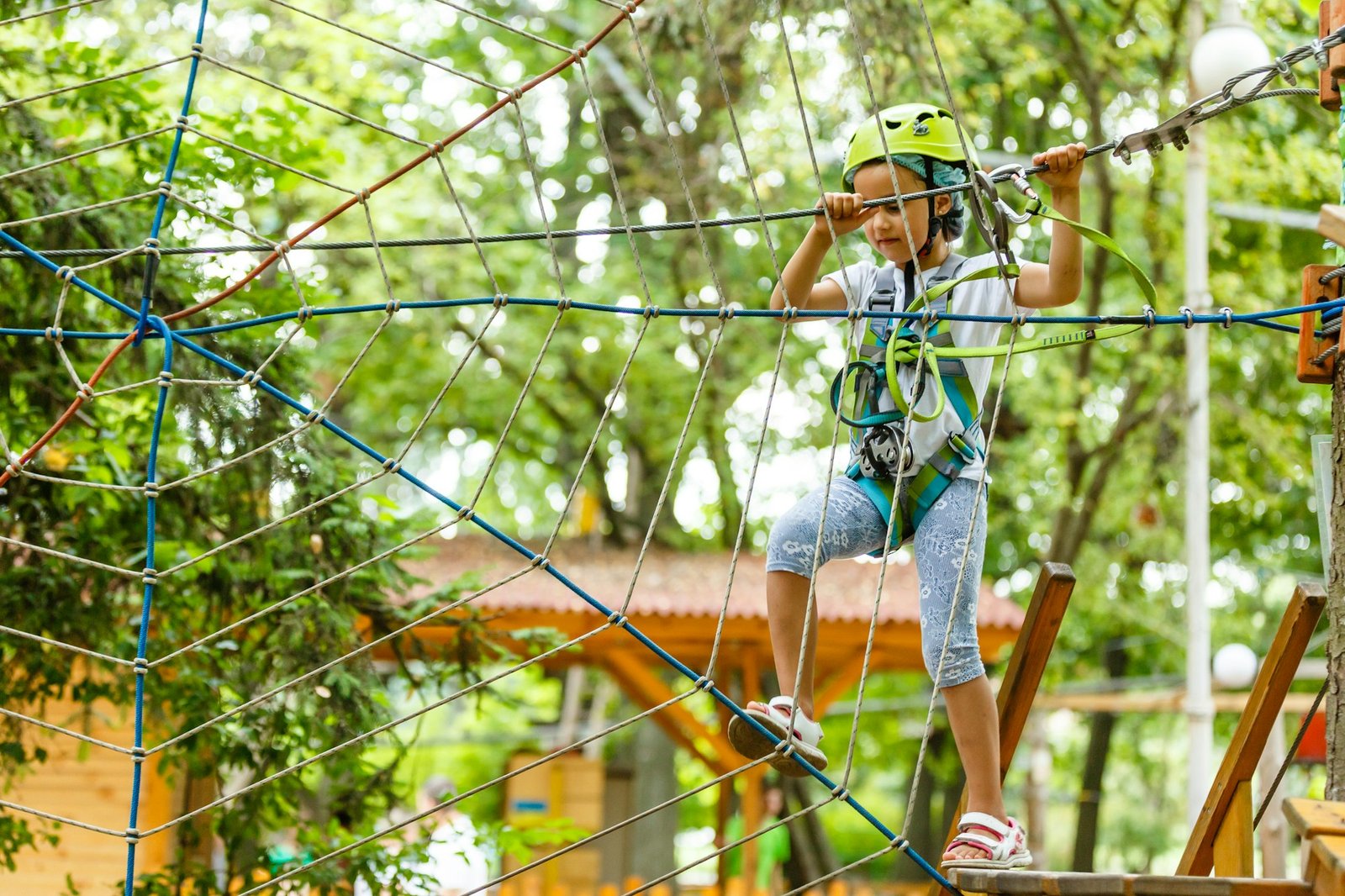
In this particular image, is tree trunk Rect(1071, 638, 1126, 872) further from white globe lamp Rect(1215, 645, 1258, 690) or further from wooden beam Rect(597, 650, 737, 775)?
wooden beam Rect(597, 650, 737, 775)

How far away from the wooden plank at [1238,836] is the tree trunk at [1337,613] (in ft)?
1.00

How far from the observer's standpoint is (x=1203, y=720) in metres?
6.07

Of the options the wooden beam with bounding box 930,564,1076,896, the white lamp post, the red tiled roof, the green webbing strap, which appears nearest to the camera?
the green webbing strap

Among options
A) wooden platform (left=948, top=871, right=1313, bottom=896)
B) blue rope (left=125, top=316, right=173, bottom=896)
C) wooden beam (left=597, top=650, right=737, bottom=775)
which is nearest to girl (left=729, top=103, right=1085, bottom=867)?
wooden platform (left=948, top=871, right=1313, bottom=896)

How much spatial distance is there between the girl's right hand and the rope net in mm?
55

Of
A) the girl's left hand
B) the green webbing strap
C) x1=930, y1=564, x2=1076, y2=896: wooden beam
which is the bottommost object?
x1=930, y1=564, x2=1076, y2=896: wooden beam

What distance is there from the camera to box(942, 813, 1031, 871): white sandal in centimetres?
214

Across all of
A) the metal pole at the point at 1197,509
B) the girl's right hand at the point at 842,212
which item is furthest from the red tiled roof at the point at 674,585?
the girl's right hand at the point at 842,212

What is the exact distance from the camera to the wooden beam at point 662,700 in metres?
7.43

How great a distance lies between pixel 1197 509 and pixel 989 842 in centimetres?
451

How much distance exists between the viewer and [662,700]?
7348 millimetres

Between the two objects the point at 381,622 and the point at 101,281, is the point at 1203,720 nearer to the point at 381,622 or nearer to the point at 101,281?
the point at 381,622

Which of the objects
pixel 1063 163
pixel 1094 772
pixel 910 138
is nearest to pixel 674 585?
pixel 1094 772

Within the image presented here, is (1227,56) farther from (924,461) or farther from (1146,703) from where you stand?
(1146,703)
